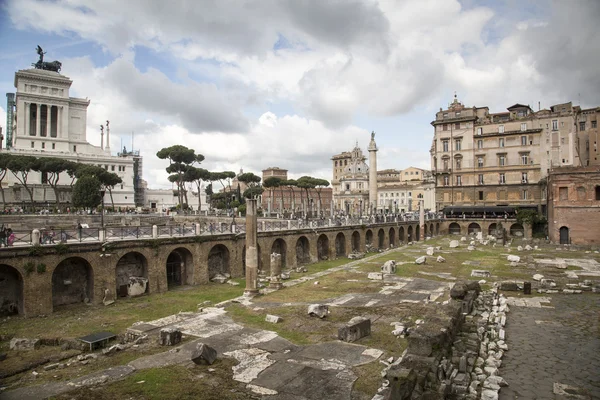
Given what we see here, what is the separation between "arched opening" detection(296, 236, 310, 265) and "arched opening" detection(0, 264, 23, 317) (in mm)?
19720

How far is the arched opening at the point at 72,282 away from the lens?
1927 centimetres

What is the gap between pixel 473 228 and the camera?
57.3m

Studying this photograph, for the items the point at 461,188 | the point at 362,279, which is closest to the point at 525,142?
the point at 461,188

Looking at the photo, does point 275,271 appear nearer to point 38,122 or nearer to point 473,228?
point 473,228

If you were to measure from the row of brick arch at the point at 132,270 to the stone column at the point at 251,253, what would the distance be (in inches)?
219

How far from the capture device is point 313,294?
65.5 ft

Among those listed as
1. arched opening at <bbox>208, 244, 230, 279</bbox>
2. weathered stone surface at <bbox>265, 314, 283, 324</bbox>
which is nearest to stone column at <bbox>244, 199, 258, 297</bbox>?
weathered stone surface at <bbox>265, 314, 283, 324</bbox>

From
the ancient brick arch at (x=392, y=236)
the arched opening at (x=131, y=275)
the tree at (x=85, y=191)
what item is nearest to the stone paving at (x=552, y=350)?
the arched opening at (x=131, y=275)

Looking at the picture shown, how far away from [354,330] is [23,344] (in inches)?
434

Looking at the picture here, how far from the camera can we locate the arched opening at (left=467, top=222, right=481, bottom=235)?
56541 mm

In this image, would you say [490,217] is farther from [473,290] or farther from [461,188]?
[473,290]

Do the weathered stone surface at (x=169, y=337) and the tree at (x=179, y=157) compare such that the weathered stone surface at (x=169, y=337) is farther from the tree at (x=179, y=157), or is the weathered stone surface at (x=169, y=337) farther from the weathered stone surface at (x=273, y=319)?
the tree at (x=179, y=157)

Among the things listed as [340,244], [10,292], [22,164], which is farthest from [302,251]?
[22,164]

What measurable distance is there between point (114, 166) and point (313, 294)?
206 ft
